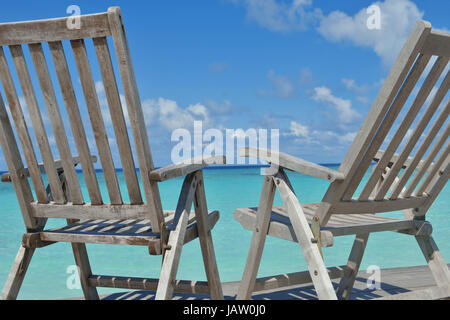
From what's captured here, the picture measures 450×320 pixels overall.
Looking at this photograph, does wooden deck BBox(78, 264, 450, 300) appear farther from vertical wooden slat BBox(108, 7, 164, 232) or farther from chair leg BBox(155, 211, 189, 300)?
vertical wooden slat BBox(108, 7, 164, 232)

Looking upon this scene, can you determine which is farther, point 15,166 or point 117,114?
point 15,166

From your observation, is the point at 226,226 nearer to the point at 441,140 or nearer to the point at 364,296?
the point at 364,296

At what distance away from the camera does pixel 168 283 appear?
1.65m

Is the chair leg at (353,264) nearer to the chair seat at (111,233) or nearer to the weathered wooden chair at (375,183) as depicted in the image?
the weathered wooden chair at (375,183)

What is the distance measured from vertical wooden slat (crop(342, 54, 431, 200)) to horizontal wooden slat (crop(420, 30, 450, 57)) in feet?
0.12

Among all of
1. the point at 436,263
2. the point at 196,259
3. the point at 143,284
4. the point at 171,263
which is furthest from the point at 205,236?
the point at 196,259

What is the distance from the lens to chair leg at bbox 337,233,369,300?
2578mm

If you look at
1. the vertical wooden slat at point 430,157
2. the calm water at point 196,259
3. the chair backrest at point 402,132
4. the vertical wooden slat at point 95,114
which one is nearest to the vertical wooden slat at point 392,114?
the chair backrest at point 402,132

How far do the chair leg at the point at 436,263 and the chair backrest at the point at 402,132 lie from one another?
26cm

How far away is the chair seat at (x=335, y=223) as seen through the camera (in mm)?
1956

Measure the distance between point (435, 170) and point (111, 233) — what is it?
5.14 ft

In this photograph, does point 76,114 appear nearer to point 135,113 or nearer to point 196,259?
point 135,113

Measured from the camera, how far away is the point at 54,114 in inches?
69.7

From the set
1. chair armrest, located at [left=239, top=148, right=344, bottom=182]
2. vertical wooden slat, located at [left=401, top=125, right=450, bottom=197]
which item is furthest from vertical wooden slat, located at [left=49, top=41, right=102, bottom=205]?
vertical wooden slat, located at [left=401, top=125, right=450, bottom=197]
